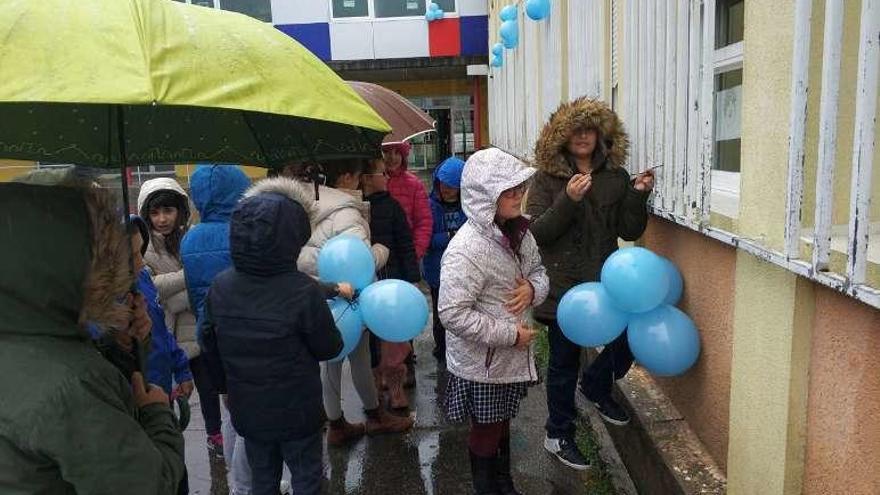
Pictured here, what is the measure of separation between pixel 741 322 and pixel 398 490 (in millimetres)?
1901

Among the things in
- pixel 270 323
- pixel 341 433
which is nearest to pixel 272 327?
pixel 270 323

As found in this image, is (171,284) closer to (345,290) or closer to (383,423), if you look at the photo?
(345,290)

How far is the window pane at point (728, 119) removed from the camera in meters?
2.74

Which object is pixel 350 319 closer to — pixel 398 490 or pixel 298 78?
pixel 398 490

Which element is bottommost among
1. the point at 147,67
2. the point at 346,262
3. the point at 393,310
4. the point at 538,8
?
the point at 393,310

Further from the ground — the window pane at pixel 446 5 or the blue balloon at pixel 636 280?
the window pane at pixel 446 5

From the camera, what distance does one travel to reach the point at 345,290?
3.09 meters

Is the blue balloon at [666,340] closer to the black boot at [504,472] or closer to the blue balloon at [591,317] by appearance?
the blue balloon at [591,317]

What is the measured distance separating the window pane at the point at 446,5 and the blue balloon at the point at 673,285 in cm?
1448

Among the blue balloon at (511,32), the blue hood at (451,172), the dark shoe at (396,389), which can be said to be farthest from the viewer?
the blue balloon at (511,32)

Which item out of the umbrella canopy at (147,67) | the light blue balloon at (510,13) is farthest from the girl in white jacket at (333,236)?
the light blue balloon at (510,13)

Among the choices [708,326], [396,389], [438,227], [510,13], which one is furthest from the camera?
[510,13]

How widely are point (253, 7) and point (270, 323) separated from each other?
613 inches

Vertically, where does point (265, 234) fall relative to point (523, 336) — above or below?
above
